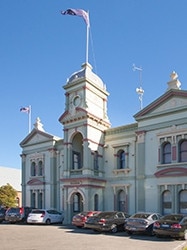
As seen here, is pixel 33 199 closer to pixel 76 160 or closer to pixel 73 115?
pixel 76 160

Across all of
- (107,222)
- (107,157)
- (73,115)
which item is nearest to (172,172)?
(107,222)

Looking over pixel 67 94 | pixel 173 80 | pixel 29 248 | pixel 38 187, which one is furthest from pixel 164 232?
pixel 38 187

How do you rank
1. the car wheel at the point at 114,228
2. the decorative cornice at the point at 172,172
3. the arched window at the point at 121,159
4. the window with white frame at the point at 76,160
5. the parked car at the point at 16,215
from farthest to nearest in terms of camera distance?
the window with white frame at the point at 76,160, the arched window at the point at 121,159, the parked car at the point at 16,215, the decorative cornice at the point at 172,172, the car wheel at the point at 114,228

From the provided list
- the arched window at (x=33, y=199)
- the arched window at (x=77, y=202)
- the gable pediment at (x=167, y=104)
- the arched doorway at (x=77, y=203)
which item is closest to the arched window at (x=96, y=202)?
the arched doorway at (x=77, y=203)

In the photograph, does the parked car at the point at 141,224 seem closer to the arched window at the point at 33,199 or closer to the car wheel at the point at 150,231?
the car wheel at the point at 150,231

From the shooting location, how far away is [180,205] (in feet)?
82.6

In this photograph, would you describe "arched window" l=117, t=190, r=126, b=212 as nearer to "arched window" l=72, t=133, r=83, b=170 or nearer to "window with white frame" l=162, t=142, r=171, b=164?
"arched window" l=72, t=133, r=83, b=170

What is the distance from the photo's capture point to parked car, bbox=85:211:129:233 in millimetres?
20953

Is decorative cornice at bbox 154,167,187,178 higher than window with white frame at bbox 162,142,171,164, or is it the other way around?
window with white frame at bbox 162,142,171,164

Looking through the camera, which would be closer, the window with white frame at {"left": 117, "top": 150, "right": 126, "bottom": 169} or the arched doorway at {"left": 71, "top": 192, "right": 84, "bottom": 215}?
the window with white frame at {"left": 117, "top": 150, "right": 126, "bottom": 169}

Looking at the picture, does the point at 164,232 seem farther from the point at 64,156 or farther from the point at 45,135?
the point at 45,135

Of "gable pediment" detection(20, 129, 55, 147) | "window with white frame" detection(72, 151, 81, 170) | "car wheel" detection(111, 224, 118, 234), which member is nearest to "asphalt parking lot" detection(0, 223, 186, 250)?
"car wheel" detection(111, 224, 118, 234)

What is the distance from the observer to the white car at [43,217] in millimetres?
28516

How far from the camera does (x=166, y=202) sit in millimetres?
26062
